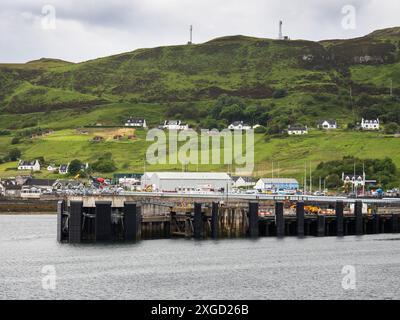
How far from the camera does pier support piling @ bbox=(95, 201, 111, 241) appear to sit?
95.4m

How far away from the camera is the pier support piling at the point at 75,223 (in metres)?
95.3

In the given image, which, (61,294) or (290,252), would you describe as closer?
(61,294)

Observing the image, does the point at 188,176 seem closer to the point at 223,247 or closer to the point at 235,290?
the point at 223,247

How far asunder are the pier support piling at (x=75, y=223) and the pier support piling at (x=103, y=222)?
1.73m

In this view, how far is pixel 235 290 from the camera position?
6944 cm

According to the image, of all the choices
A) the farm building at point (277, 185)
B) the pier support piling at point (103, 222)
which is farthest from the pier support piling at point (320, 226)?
the farm building at point (277, 185)

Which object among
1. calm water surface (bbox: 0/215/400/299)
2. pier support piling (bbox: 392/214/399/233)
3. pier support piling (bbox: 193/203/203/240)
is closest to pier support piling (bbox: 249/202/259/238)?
calm water surface (bbox: 0/215/400/299)

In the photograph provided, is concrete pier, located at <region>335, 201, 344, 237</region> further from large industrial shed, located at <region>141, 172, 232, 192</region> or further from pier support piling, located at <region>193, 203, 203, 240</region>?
large industrial shed, located at <region>141, 172, 232, 192</region>

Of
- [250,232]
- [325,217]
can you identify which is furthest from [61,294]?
[325,217]

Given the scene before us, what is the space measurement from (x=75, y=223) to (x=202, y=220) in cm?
1600

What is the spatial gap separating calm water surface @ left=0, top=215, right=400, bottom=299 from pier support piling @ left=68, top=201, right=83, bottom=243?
4.89 ft

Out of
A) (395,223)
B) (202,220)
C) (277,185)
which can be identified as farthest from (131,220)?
(277,185)

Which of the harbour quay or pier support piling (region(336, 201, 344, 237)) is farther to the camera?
pier support piling (region(336, 201, 344, 237))

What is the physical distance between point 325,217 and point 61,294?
185 feet
